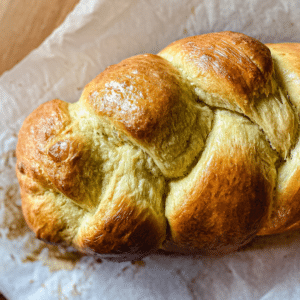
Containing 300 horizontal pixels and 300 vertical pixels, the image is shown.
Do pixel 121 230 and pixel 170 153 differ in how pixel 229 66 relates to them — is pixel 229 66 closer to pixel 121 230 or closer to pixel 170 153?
pixel 170 153

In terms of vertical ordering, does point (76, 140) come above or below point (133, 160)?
above

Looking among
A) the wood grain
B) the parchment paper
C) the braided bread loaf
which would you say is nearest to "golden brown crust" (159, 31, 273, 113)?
the braided bread loaf

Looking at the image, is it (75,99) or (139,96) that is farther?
(75,99)

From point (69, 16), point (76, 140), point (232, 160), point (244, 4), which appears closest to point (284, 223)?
point (232, 160)

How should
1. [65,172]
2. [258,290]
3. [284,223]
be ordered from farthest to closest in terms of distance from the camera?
[258,290] → [284,223] → [65,172]

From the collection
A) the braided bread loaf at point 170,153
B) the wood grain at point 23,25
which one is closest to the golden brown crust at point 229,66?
the braided bread loaf at point 170,153

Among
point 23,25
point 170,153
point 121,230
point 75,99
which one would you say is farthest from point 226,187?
point 23,25

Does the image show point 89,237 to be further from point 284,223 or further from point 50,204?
point 284,223
